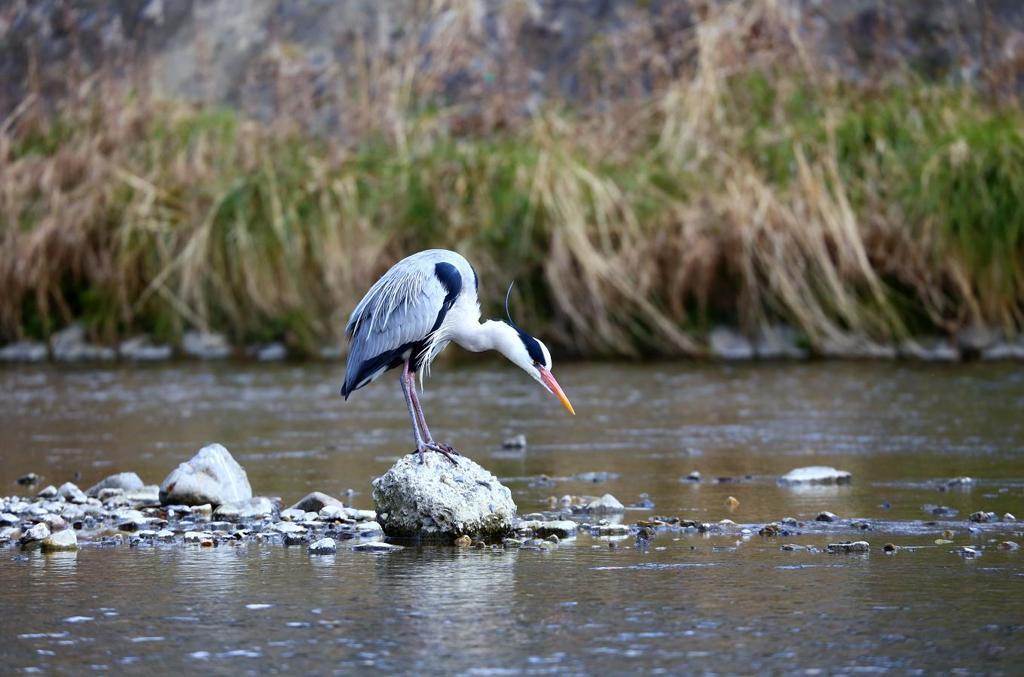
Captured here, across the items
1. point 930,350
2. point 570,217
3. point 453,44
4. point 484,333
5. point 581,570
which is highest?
point 453,44

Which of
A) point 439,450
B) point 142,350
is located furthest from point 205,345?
point 439,450

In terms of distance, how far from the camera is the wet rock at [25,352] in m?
14.0

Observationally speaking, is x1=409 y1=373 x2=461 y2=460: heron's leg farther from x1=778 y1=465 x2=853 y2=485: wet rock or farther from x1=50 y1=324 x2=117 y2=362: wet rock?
x1=50 y1=324 x2=117 y2=362: wet rock

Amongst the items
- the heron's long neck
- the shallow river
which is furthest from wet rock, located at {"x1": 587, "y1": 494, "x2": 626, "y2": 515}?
the heron's long neck

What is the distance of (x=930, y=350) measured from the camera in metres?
12.8

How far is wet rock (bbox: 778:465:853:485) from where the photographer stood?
7.00 meters

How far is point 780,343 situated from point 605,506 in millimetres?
7184

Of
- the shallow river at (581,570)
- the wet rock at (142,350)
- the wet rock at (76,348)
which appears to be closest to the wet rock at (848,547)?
the shallow river at (581,570)

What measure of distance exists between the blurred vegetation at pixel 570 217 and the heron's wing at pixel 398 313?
6.45 m

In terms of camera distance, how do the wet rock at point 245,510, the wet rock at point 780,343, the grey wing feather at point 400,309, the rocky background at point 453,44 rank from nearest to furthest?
the wet rock at point 245,510, the grey wing feather at point 400,309, the wet rock at point 780,343, the rocky background at point 453,44

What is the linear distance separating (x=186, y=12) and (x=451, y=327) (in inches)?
632

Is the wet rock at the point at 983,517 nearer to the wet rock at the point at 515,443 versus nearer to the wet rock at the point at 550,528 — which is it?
the wet rock at the point at 550,528

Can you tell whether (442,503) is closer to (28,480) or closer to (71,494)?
(71,494)

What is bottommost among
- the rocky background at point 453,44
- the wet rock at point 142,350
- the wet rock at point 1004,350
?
the wet rock at point 1004,350
